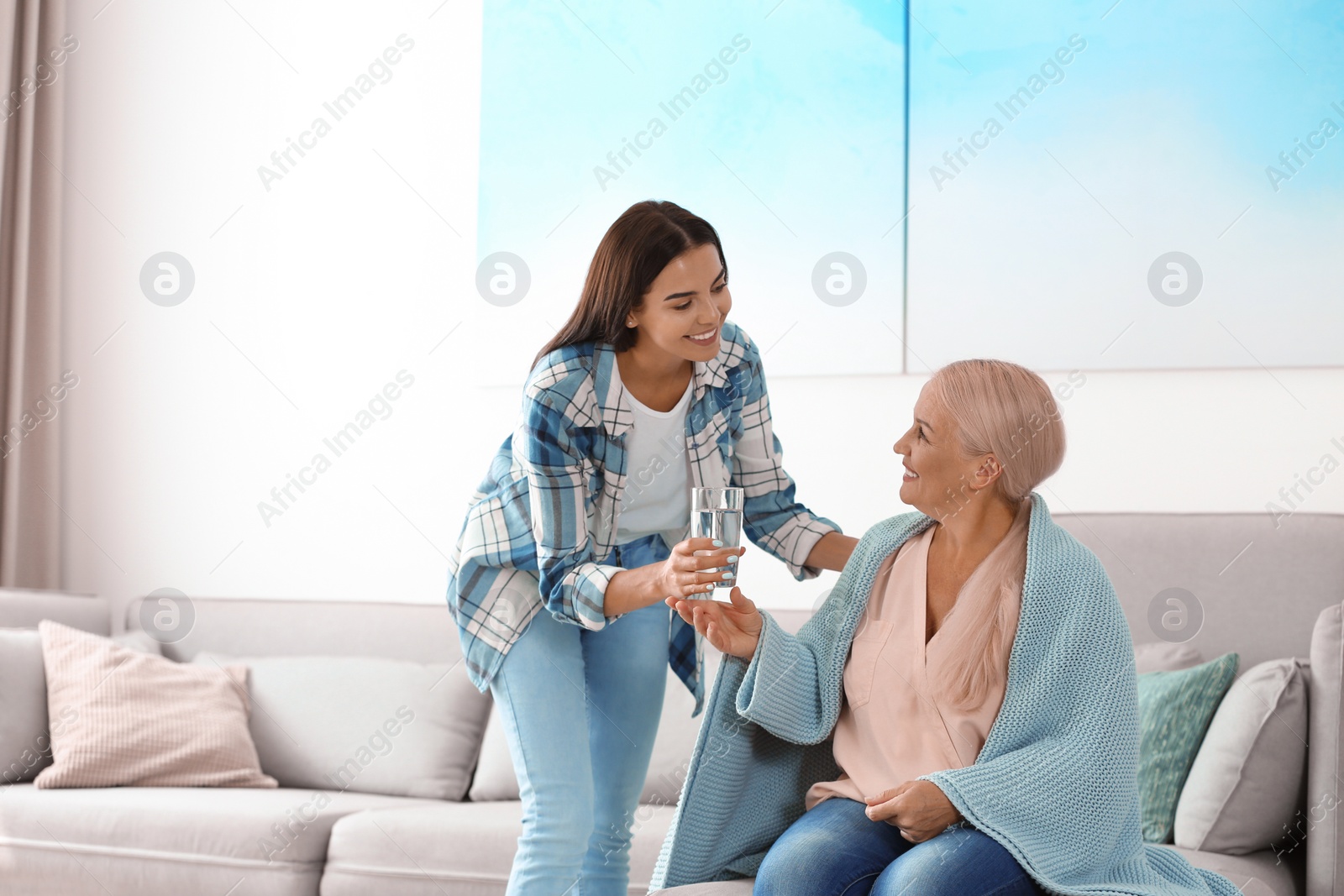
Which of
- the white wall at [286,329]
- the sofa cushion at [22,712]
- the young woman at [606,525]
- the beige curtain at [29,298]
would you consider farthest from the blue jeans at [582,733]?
the beige curtain at [29,298]

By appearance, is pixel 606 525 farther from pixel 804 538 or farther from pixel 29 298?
pixel 29 298

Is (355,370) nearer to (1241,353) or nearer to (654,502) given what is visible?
(654,502)

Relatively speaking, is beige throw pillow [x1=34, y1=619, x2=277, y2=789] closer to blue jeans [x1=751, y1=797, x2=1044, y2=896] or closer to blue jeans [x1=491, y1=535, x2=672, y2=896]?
blue jeans [x1=491, y1=535, x2=672, y2=896]

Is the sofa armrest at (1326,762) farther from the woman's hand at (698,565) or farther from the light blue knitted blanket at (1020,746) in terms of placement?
the woman's hand at (698,565)

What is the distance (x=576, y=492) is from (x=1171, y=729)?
1090 mm

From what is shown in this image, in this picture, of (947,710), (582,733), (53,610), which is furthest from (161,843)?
(947,710)

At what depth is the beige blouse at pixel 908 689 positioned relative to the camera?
1463mm

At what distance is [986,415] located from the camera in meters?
1.54

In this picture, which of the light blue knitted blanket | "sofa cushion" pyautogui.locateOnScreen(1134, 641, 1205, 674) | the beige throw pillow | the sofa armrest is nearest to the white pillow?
the sofa armrest

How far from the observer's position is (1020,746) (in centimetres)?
142

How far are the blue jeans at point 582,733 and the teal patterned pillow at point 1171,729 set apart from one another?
2.75 feet

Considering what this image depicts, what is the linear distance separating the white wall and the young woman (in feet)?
3.73

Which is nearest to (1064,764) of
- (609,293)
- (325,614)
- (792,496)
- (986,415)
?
(986,415)

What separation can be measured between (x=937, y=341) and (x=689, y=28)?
101cm
